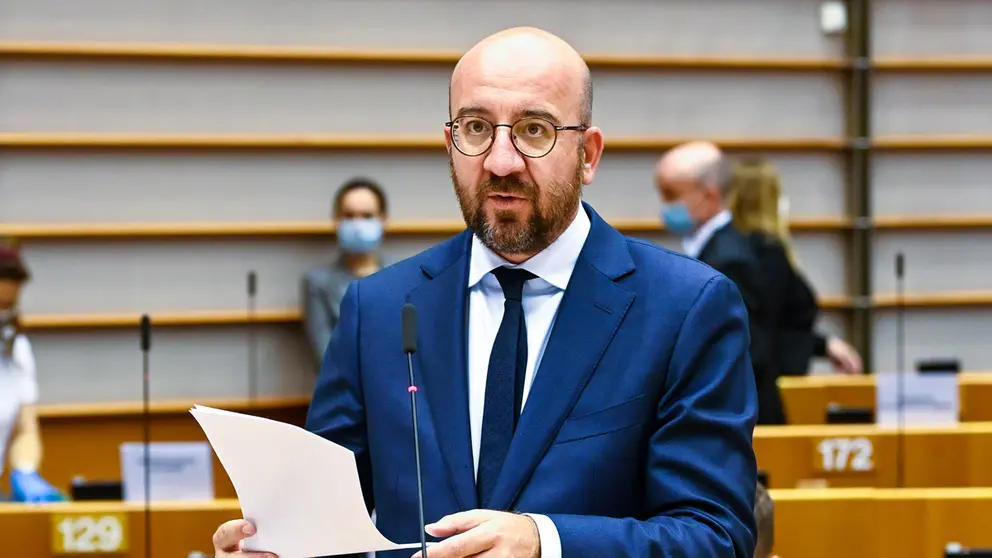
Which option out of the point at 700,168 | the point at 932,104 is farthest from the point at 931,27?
the point at 700,168

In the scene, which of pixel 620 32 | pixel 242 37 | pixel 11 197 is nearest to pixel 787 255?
pixel 620 32

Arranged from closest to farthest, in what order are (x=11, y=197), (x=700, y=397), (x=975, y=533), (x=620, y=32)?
→ 1. (x=700, y=397)
2. (x=975, y=533)
3. (x=11, y=197)
4. (x=620, y=32)

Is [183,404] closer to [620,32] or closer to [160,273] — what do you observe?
[160,273]

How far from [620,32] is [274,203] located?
187 cm

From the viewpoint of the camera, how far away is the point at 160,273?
19.1 feet

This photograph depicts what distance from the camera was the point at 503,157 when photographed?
1.55 meters

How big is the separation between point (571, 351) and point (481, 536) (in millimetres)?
309

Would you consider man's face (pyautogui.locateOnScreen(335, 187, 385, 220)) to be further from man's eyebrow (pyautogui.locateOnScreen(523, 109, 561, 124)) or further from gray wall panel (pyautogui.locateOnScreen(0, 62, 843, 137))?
man's eyebrow (pyautogui.locateOnScreen(523, 109, 561, 124))

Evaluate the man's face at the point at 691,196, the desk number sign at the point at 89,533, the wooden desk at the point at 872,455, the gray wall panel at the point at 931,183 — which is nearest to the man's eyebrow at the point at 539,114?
the desk number sign at the point at 89,533

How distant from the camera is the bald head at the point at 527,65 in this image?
156cm

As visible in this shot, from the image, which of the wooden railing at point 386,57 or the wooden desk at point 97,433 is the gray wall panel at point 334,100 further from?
the wooden desk at point 97,433

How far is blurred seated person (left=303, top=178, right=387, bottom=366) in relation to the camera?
5.57 m

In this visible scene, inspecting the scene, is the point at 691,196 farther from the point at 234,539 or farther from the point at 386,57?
the point at 234,539

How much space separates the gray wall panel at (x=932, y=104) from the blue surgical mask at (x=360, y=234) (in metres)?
2.71
